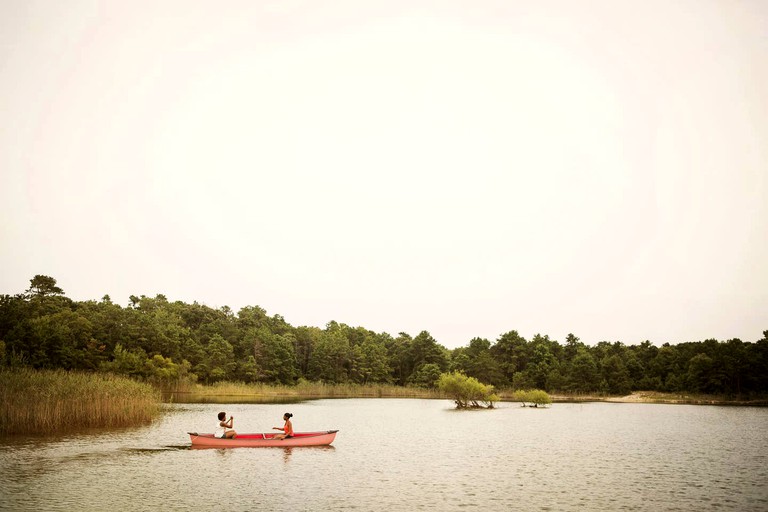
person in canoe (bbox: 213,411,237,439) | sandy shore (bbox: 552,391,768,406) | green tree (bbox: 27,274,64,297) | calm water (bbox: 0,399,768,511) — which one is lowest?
sandy shore (bbox: 552,391,768,406)

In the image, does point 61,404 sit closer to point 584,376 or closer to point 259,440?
point 259,440

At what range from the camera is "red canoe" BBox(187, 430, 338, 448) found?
3494 centimetres

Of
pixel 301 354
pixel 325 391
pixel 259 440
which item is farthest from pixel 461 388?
pixel 301 354

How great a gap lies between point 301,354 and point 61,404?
125 metres

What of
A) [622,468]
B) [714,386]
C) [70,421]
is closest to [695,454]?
[622,468]

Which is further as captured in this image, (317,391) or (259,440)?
(317,391)

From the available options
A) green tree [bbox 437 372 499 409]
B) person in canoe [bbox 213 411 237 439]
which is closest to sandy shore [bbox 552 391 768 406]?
green tree [bbox 437 372 499 409]

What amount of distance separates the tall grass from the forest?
12.7 m

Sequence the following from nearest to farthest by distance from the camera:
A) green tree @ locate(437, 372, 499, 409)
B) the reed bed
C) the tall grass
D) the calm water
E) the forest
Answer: the calm water → the tall grass → green tree @ locate(437, 372, 499, 409) → the forest → the reed bed

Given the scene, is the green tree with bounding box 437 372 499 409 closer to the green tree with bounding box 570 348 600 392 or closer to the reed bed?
the reed bed

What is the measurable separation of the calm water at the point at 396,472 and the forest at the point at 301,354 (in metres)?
27.7

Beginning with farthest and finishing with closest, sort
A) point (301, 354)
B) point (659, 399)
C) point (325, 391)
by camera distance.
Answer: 1. point (301, 354)
2. point (325, 391)
3. point (659, 399)

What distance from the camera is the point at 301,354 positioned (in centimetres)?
16212

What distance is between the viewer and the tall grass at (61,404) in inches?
1432
